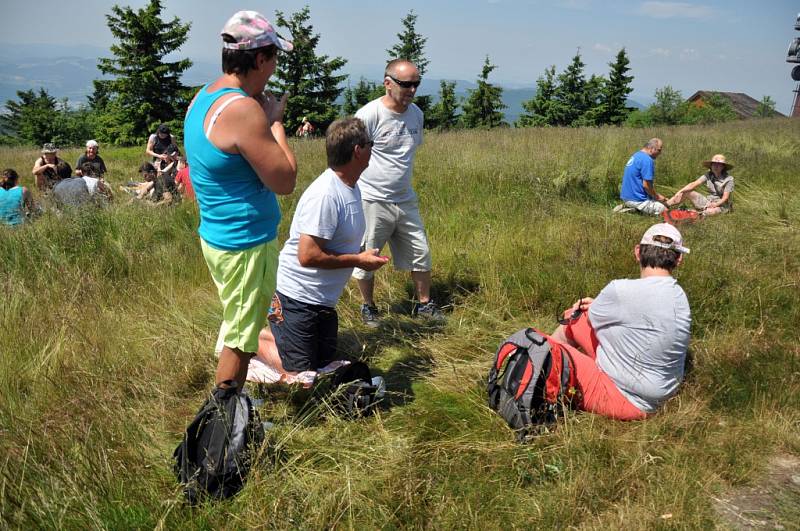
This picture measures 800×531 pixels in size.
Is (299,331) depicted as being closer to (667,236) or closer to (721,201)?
(667,236)

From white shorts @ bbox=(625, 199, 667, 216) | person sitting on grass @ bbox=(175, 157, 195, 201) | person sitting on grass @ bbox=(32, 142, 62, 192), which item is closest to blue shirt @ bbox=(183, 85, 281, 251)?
person sitting on grass @ bbox=(175, 157, 195, 201)

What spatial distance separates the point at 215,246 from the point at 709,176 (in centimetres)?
785

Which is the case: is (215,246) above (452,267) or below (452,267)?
above

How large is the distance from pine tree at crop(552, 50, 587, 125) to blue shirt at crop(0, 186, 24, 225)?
1966 inches

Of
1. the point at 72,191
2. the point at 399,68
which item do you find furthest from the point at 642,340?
the point at 72,191

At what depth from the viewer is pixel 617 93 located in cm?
4916

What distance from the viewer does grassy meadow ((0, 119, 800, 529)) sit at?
2.14 m

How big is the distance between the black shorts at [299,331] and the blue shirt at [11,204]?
561 centimetres

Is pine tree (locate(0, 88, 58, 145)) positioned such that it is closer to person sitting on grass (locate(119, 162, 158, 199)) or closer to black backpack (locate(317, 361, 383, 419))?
person sitting on grass (locate(119, 162, 158, 199))

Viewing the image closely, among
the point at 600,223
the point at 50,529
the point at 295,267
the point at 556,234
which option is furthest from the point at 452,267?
the point at 50,529

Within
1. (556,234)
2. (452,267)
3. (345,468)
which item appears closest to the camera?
(345,468)

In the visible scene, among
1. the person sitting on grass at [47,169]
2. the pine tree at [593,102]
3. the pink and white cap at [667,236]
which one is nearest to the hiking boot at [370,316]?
the pink and white cap at [667,236]

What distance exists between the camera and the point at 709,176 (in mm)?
8047

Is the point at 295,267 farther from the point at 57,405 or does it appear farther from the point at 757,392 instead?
the point at 757,392
